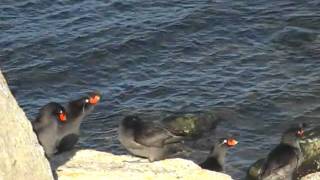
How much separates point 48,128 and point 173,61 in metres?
15.1

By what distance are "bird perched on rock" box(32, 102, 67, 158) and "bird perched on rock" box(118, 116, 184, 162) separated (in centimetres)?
221

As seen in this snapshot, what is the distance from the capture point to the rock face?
37.5 feet

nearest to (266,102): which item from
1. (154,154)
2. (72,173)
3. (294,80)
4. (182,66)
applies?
(294,80)

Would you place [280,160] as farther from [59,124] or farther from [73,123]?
[59,124]

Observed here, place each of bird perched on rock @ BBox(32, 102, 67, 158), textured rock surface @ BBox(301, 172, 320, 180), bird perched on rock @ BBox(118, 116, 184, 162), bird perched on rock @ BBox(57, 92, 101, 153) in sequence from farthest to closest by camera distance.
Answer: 1. textured rock surface @ BBox(301, 172, 320, 180)
2. bird perched on rock @ BBox(118, 116, 184, 162)
3. bird perched on rock @ BBox(57, 92, 101, 153)
4. bird perched on rock @ BBox(32, 102, 67, 158)

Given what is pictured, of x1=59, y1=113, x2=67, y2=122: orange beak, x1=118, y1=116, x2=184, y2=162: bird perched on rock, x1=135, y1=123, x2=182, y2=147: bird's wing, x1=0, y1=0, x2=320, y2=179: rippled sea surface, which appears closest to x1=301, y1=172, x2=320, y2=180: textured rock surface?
x1=0, y1=0, x2=320, y2=179: rippled sea surface

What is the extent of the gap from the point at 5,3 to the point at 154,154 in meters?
22.5

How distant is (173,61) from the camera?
31141 mm

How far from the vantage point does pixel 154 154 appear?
18.1 metres

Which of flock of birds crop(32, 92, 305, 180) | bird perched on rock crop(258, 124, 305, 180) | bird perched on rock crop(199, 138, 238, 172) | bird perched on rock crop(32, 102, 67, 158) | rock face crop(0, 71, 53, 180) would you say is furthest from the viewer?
bird perched on rock crop(199, 138, 238, 172)

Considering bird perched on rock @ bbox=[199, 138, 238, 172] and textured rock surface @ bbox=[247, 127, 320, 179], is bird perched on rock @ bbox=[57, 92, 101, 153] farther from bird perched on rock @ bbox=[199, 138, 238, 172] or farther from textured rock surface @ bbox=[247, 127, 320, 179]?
textured rock surface @ bbox=[247, 127, 320, 179]

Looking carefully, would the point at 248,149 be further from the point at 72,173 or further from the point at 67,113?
the point at 72,173

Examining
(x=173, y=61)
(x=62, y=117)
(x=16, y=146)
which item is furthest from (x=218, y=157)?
(x=173, y=61)

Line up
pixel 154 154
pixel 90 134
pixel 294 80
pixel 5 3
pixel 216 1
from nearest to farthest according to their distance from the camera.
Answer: pixel 154 154, pixel 90 134, pixel 294 80, pixel 216 1, pixel 5 3
